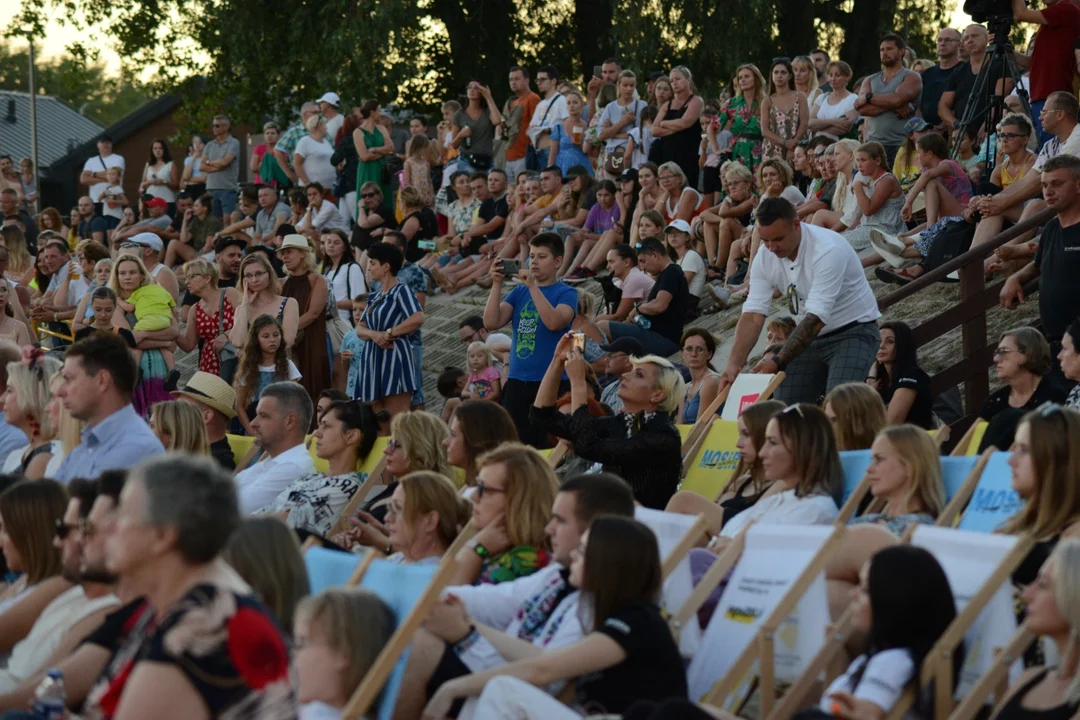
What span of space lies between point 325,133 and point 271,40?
15.7 feet

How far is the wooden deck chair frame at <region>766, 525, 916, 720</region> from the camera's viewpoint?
14.1ft

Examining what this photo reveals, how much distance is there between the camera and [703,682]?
4.66m

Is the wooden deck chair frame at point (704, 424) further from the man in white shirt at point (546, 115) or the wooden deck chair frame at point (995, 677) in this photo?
the man in white shirt at point (546, 115)

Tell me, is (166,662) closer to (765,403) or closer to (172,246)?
(765,403)

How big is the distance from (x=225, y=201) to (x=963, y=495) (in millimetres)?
14452

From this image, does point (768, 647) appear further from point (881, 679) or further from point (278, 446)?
point (278, 446)

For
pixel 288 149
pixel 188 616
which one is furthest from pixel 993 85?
pixel 288 149

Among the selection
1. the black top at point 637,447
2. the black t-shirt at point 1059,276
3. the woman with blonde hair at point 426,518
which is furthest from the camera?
the black t-shirt at point 1059,276

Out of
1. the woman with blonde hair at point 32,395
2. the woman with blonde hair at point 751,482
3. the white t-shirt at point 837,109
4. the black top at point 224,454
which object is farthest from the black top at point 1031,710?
the white t-shirt at point 837,109

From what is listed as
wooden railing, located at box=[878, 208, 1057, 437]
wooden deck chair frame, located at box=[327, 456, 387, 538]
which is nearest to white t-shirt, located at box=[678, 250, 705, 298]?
wooden railing, located at box=[878, 208, 1057, 437]

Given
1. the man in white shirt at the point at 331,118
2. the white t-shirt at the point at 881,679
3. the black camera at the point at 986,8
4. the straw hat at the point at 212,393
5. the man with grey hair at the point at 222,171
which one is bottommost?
the white t-shirt at the point at 881,679

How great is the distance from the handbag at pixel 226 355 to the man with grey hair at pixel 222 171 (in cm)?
815

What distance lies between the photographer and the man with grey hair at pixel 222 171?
725 inches

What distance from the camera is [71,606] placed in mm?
4512
